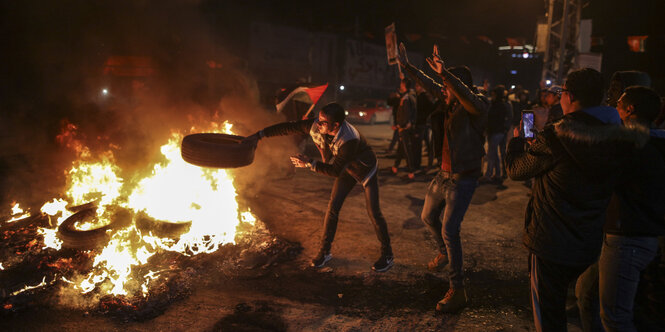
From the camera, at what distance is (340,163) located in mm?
4203

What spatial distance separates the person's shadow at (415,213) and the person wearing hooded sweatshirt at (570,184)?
362 centimetres

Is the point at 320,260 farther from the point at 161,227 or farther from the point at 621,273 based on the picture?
the point at 621,273

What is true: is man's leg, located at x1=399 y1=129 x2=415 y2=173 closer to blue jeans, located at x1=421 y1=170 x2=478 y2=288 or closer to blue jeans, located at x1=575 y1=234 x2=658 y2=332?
blue jeans, located at x1=421 y1=170 x2=478 y2=288

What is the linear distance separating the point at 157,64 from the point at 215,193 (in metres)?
8.82

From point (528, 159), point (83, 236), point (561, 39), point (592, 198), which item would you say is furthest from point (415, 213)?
point (561, 39)

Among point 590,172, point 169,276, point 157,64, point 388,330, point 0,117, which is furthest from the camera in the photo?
point 157,64

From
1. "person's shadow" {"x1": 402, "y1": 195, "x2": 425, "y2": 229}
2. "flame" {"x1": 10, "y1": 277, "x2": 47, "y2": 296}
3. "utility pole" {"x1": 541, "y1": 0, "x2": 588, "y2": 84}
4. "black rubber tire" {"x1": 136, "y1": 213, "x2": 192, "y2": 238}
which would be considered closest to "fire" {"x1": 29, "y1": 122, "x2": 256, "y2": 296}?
"black rubber tire" {"x1": 136, "y1": 213, "x2": 192, "y2": 238}

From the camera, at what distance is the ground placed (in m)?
3.50

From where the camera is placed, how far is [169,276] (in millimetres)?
4270

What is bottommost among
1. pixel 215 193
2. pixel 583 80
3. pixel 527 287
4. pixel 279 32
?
pixel 527 287

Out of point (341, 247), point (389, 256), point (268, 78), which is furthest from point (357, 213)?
point (268, 78)

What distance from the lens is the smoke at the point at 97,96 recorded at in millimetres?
8938

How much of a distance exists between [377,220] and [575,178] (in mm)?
2538

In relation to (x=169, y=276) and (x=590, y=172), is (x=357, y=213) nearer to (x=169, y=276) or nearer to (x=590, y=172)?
(x=169, y=276)
